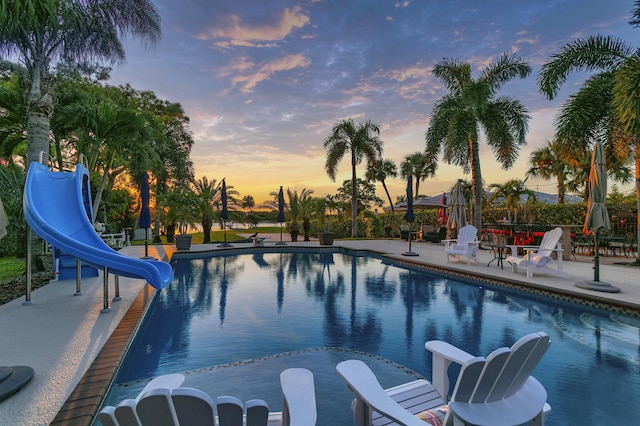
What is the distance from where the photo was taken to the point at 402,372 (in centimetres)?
367

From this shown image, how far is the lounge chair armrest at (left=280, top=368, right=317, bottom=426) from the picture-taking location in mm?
1430

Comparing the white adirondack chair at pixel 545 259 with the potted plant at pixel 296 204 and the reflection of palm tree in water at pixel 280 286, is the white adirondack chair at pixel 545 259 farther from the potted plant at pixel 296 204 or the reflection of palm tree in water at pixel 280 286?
the potted plant at pixel 296 204

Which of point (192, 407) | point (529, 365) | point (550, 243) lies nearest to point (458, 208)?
point (550, 243)

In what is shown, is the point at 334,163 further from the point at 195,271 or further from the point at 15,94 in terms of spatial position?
the point at 15,94

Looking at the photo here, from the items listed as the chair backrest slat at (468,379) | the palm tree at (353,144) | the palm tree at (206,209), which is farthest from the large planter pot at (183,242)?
the chair backrest slat at (468,379)

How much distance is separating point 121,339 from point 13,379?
3.71 ft

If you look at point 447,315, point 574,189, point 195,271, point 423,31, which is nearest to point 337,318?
point 447,315

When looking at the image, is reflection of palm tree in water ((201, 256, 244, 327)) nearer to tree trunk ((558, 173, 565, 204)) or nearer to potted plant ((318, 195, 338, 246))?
potted plant ((318, 195, 338, 246))

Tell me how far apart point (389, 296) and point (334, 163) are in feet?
48.7

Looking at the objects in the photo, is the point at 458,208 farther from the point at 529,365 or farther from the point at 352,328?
the point at 529,365

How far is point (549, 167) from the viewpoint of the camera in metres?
22.0

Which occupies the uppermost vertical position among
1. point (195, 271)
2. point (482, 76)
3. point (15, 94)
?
point (482, 76)

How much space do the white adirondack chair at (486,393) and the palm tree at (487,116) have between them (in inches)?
541

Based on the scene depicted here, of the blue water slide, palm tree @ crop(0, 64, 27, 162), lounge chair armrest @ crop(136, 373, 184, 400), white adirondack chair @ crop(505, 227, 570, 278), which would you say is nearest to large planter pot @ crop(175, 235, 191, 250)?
palm tree @ crop(0, 64, 27, 162)
